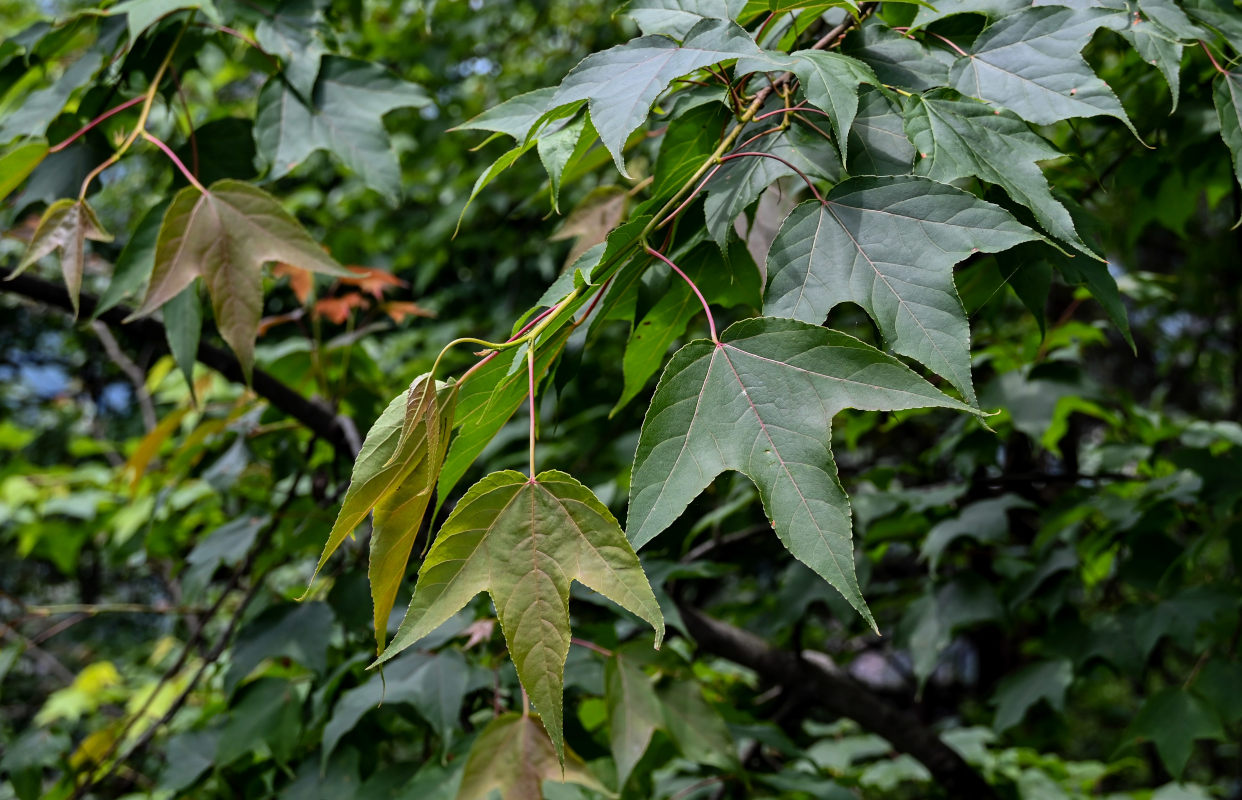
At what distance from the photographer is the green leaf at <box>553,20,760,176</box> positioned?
2.06ft

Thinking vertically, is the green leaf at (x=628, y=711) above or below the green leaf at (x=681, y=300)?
below

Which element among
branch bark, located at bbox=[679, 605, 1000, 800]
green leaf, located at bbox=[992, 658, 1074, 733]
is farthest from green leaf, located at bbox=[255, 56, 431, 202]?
green leaf, located at bbox=[992, 658, 1074, 733]

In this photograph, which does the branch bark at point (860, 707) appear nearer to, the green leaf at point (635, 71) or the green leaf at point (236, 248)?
the green leaf at point (236, 248)

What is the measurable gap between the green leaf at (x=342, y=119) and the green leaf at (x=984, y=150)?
0.78 meters

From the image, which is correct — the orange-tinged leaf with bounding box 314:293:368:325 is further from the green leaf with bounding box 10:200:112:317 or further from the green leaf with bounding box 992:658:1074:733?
the green leaf with bounding box 992:658:1074:733

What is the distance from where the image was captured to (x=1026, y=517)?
87.9 inches

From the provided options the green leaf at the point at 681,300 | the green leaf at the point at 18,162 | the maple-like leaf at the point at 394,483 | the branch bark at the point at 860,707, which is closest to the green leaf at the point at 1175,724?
the branch bark at the point at 860,707

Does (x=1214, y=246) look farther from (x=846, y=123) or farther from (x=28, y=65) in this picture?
(x=28, y=65)

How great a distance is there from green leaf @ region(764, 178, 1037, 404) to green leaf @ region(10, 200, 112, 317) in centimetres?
73

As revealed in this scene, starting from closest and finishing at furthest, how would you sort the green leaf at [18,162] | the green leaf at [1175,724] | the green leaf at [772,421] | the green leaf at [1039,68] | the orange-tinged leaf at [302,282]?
1. the green leaf at [772,421]
2. the green leaf at [1039,68]
3. the green leaf at [18,162]
4. the green leaf at [1175,724]
5. the orange-tinged leaf at [302,282]

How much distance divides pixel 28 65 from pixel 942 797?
79.3 inches

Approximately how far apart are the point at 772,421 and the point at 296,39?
1010mm

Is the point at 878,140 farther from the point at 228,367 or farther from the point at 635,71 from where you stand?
the point at 228,367

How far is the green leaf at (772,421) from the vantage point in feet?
1.87
